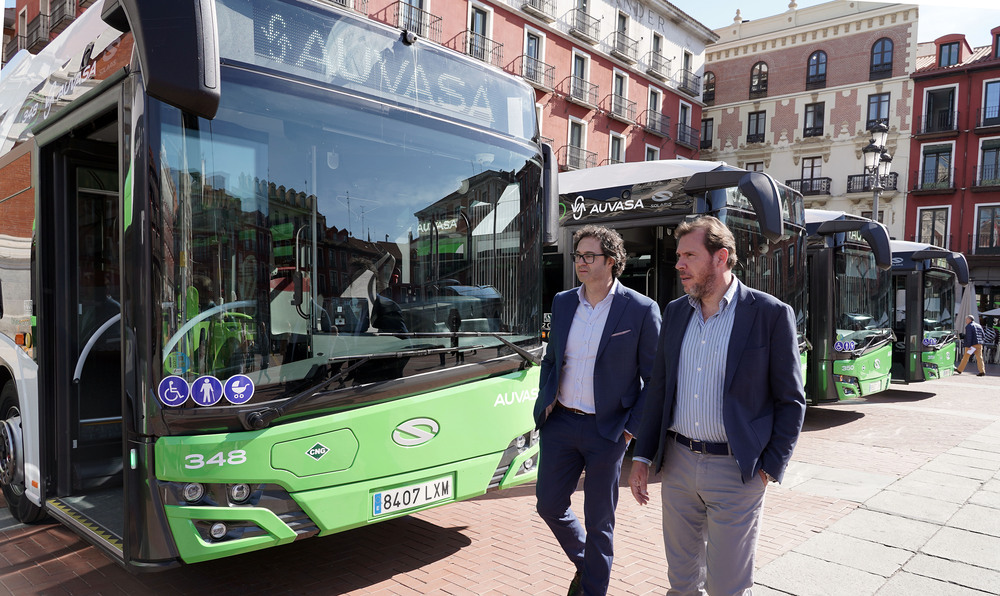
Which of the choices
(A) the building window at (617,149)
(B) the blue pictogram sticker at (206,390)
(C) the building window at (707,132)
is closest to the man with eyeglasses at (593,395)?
(B) the blue pictogram sticker at (206,390)

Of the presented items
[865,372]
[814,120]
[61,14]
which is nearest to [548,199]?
[865,372]

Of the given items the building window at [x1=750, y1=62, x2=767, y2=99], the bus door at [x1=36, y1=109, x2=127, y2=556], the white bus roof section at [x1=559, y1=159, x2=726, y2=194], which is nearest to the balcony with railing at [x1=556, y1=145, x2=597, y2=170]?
the building window at [x1=750, y1=62, x2=767, y2=99]

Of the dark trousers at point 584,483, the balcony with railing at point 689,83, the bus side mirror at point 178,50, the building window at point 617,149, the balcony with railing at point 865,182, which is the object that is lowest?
the dark trousers at point 584,483

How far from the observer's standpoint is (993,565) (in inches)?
183

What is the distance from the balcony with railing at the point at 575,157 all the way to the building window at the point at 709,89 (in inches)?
568

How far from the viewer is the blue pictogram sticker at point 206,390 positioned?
3311mm

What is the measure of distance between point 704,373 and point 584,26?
1211 inches

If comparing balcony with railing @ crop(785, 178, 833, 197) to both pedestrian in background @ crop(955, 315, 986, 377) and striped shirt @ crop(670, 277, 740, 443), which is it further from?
striped shirt @ crop(670, 277, 740, 443)

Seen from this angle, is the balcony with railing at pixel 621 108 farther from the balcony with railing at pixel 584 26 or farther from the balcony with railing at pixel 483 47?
the balcony with railing at pixel 483 47

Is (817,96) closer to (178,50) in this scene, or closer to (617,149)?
(617,149)

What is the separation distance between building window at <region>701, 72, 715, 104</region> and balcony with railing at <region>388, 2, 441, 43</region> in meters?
22.9

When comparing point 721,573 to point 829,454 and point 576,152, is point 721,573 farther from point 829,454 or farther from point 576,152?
point 576,152

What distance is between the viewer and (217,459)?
131 inches

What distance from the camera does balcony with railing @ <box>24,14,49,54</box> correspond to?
26016 millimetres
